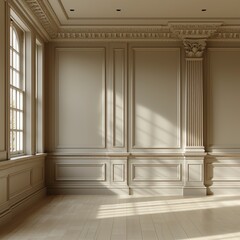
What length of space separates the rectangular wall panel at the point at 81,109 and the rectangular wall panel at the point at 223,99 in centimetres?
223

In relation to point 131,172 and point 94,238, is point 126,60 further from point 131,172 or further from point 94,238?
point 94,238

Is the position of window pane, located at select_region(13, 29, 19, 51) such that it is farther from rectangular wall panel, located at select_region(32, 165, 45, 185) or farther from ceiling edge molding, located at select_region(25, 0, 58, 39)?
rectangular wall panel, located at select_region(32, 165, 45, 185)

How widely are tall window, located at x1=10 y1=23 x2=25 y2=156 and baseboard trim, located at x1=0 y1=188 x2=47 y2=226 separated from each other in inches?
32.0

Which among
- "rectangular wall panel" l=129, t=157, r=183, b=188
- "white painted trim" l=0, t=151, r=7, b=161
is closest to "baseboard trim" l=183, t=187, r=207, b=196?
"rectangular wall panel" l=129, t=157, r=183, b=188

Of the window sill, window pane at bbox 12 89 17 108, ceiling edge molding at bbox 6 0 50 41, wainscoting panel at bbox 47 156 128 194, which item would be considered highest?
ceiling edge molding at bbox 6 0 50 41

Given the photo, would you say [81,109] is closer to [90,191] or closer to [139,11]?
[90,191]

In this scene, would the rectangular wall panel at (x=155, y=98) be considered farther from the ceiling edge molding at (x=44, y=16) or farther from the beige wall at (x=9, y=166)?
the beige wall at (x=9, y=166)

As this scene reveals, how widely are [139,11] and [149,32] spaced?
999 millimetres

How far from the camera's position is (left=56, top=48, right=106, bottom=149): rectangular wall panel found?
29.2ft

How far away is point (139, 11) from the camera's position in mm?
7863

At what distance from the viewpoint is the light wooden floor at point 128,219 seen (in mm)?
5312

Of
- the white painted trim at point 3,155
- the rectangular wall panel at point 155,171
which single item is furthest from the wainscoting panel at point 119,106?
the white painted trim at point 3,155

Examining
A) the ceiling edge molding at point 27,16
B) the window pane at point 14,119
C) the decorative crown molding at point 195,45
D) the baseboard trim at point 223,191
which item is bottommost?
the baseboard trim at point 223,191

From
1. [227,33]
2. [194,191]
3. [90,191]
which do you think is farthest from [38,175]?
[227,33]
